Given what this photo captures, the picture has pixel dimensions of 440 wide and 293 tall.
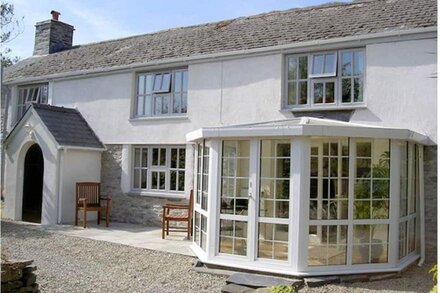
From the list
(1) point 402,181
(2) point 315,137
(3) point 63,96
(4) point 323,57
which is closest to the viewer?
(2) point 315,137

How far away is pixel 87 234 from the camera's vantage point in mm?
12516

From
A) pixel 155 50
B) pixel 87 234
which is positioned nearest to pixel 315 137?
pixel 87 234

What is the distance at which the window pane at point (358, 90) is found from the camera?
11.5m

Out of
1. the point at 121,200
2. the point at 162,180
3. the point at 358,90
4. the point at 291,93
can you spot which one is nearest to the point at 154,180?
the point at 162,180

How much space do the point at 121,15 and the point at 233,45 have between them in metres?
4.34

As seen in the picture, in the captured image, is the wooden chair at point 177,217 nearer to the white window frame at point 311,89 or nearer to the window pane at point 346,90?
the white window frame at point 311,89

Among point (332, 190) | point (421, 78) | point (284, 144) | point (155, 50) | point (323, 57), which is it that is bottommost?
point (332, 190)

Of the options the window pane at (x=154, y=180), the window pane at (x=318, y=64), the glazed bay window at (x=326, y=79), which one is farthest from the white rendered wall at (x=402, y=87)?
the window pane at (x=154, y=180)

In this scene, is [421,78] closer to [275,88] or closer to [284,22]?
[275,88]

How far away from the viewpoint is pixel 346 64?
1177cm

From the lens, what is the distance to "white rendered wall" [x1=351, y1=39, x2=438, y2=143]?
10477 mm

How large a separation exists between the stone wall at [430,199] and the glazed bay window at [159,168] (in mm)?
7195

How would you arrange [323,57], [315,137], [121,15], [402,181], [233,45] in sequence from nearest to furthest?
[315,137]
[402,181]
[121,15]
[323,57]
[233,45]

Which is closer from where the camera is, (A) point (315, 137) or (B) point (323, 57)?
(A) point (315, 137)
